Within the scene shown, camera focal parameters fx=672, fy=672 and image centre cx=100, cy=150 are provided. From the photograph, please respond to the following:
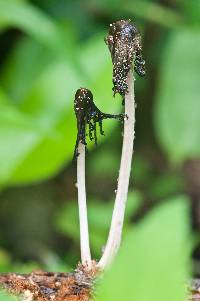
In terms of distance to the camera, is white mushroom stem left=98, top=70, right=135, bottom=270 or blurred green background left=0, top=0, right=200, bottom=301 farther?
blurred green background left=0, top=0, right=200, bottom=301

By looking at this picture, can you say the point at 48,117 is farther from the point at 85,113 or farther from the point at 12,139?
the point at 85,113

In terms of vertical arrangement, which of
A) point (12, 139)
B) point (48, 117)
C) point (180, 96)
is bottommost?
point (12, 139)

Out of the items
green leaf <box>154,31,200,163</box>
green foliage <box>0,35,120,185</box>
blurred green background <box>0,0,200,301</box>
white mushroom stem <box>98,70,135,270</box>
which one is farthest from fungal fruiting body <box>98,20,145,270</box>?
green leaf <box>154,31,200,163</box>

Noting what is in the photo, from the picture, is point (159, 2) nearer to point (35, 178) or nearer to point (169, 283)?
point (35, 178)

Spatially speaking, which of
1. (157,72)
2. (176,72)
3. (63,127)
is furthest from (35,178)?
(157,72)

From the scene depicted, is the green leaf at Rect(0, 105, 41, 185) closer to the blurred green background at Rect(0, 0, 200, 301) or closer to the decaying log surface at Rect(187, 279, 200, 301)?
the blurred green background at Rect(0, 0, 200, 301)

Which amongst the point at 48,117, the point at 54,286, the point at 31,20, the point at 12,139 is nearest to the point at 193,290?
the point at 54,286

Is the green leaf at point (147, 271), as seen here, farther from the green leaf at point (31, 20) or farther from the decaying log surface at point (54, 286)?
the green leaf at point (31, 20)
